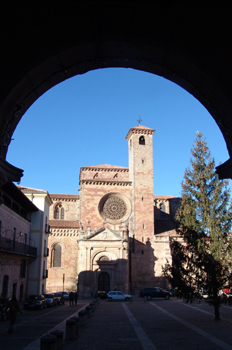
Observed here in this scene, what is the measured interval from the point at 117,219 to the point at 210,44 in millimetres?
42021

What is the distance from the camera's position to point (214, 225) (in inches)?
730

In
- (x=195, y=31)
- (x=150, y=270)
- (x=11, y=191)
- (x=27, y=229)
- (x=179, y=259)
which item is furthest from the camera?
(x=150, y=270)

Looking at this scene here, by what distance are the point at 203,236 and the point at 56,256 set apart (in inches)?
1214

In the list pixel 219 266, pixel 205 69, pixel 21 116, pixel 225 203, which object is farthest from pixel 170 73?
pixel 225 203

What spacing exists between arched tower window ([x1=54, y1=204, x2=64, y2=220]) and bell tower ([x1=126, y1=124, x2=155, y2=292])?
11.7 meters

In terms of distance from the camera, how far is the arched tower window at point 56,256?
4491cm

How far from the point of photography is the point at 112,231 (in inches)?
1661

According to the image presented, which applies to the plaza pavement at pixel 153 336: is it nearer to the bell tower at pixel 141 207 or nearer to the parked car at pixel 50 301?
the parked car at pixel 50 301

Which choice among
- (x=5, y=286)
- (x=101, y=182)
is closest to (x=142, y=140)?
(x=101, y=182)

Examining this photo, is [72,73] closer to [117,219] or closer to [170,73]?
[170,73]

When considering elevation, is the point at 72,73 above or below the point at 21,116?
above

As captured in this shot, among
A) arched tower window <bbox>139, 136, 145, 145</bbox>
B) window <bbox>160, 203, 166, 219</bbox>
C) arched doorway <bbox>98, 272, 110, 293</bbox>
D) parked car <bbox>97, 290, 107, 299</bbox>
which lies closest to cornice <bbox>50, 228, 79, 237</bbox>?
arched doorway <bbox>98, 272, 110, 293</bbox>

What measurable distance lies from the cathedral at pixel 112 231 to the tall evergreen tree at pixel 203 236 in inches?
891

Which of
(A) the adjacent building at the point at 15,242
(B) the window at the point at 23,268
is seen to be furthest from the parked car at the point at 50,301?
(B) the window at the point at 23,268
